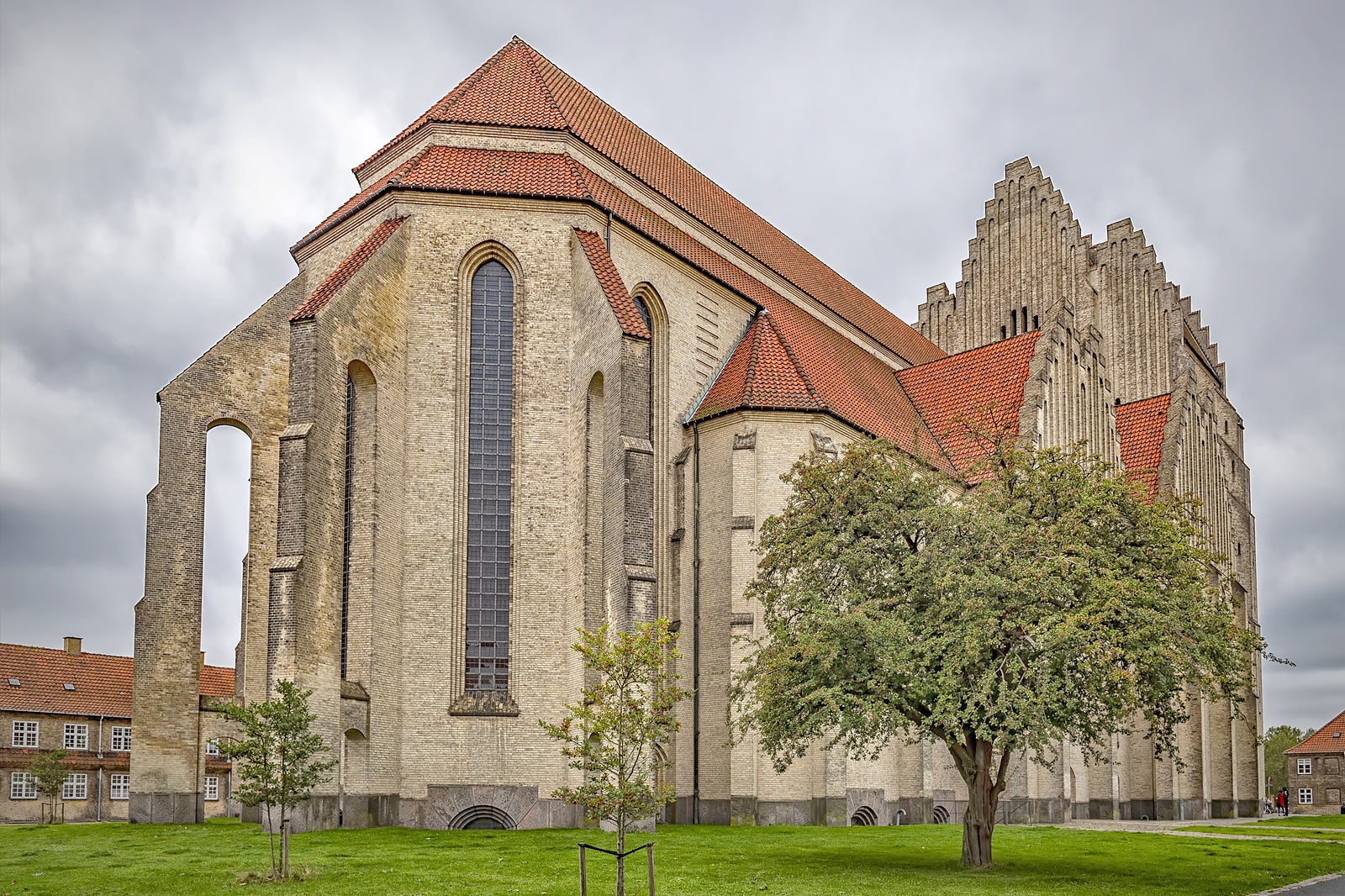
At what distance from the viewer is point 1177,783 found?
138ft

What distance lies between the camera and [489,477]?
2766cm

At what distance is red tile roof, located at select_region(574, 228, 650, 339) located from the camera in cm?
2688

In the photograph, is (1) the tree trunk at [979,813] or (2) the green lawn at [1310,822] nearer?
(1) the tree trunk at [979,813]

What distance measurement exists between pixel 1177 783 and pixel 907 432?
1575 centimetres

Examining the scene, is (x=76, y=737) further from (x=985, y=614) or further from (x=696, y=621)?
(x=985, y=614)

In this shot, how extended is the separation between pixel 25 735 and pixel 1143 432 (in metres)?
43.9

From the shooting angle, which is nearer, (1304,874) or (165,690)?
(1304,874)

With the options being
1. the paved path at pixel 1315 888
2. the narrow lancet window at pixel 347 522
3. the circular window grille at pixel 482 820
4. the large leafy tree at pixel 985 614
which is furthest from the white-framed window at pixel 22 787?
the paved path at pixel 1315 888

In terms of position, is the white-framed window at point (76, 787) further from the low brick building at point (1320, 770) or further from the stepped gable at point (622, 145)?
the low brick building at point (1320, 770)

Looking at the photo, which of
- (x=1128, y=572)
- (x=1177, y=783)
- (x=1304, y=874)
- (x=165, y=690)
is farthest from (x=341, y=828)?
(x=1177, y=783)

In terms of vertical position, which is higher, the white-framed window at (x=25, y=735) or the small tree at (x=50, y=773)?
the white-framed window at (x=25, y=735)

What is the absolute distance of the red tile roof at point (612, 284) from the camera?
26.9 metres

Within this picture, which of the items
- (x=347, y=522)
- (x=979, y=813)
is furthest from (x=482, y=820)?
(x=979, y=813)

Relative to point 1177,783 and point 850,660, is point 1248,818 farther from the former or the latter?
point 850,660
